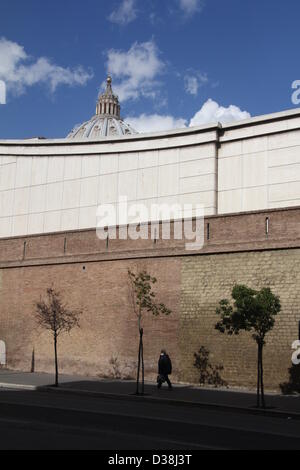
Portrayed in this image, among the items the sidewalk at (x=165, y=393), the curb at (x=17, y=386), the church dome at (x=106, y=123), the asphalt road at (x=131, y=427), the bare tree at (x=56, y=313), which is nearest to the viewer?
the asphalt road at (x=131, y=427)

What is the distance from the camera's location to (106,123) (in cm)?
8900

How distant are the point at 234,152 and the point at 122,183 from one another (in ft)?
21.8

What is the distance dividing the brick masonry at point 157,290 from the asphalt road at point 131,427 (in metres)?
5.24

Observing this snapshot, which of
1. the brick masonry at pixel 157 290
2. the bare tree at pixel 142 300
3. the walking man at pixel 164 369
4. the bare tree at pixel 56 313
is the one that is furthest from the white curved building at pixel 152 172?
the walking man at pixel 164 369

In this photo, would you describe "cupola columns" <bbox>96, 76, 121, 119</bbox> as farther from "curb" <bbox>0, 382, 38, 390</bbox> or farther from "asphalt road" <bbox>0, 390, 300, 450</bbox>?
"asphalt road" <bbox>0, 390, 300, 450</bbox>

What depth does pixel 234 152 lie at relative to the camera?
29.5 meters

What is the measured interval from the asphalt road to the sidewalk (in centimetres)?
66

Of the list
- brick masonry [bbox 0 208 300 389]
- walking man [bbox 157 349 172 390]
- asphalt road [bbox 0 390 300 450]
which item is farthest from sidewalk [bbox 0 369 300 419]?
brick masonry [bbox 0 208 300 389]

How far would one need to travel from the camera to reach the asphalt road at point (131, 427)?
31.1 ft

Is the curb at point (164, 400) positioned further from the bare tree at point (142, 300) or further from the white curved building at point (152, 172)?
the white curved building at point (152, 172)

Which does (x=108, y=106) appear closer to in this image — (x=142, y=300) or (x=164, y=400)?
(x=142, y=300)

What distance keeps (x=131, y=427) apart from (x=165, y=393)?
7.71 meters

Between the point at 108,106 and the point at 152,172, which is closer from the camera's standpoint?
the point at 152,172

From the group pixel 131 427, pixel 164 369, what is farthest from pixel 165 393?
pixel 131 427
